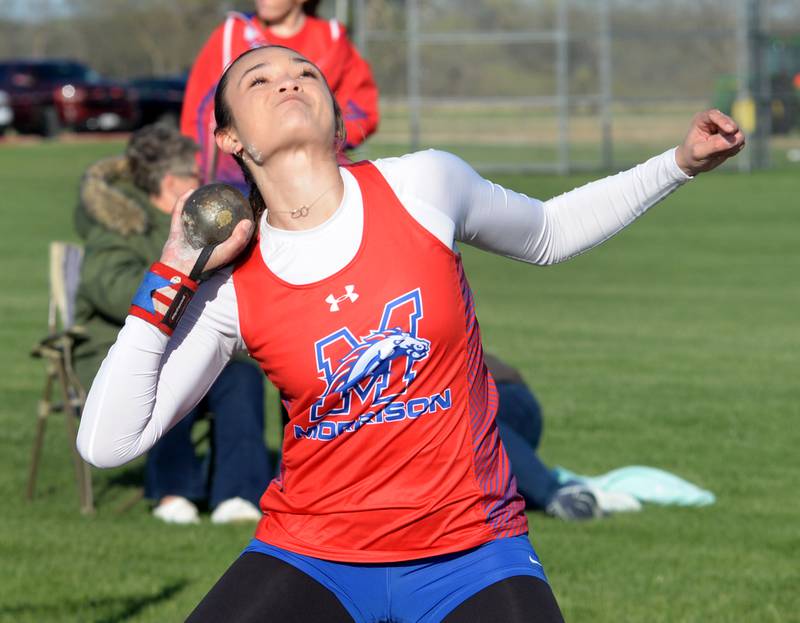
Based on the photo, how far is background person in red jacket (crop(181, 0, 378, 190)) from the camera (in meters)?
7.24

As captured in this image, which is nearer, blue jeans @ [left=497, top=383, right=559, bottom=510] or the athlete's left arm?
the athlete's left arm

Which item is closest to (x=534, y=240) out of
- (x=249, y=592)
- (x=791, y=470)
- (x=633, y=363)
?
(x=249, y=592)

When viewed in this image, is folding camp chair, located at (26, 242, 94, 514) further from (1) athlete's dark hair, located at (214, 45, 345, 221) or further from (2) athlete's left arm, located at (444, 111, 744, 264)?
(2) athlete's left arm, located at (444, 111, 744, 264)

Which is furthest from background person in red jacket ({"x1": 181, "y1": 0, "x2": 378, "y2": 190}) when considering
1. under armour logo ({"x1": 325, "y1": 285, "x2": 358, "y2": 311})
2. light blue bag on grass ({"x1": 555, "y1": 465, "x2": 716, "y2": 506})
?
under armour logo ({"x1": 325, "y1": 285, "x2": 358, "y2": 311})

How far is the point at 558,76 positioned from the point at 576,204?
1037 inches

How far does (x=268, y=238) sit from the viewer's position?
11.7ft

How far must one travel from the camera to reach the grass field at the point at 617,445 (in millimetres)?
5887

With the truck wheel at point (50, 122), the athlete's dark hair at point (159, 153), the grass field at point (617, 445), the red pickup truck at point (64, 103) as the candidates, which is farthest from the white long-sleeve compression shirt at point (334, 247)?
the truck wheel at point (50, 122)

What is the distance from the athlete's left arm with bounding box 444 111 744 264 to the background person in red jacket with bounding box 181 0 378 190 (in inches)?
139

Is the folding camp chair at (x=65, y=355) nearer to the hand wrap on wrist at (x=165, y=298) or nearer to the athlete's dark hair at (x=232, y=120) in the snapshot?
the athlete's dark hair at (x=232, y=120)

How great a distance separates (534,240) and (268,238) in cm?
65

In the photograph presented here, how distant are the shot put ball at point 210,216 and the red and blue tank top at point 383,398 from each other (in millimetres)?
132

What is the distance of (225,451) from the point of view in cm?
743

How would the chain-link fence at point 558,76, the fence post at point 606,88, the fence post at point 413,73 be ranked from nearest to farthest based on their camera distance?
the fence post at point 606,88, the fence post at point 413,73, the chain-link fence at point 558,76
